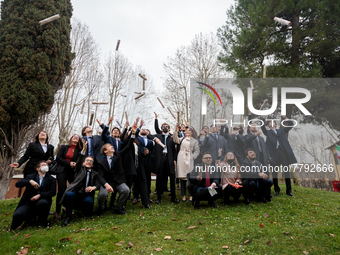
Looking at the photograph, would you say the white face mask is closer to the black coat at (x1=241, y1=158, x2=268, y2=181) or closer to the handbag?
the handbag

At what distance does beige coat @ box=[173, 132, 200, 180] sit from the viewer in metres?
7.16

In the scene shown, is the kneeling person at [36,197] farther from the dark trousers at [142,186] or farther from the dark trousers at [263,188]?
the dark trousers at [263,188]

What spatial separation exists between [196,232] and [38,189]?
162 inches

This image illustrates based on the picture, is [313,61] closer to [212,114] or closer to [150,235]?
[212,114]

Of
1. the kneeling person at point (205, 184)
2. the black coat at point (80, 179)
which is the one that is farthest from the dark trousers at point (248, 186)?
the black coat at point (80, 179)

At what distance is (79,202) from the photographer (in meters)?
5.89

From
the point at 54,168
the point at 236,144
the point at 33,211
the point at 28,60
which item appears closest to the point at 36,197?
the point at 33,211

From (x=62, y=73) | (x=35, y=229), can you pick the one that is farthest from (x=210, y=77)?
(x=35, y=229)

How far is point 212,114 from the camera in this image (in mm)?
20062

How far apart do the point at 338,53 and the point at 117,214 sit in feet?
45.9

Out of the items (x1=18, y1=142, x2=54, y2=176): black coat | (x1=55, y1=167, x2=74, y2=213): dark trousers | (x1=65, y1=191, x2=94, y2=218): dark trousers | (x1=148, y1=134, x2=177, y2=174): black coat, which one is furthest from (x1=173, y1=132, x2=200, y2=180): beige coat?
(x1=18, y1=142, x2=54, y2=176): black coat

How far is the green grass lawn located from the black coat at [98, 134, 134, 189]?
913mm

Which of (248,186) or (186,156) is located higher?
(186,156)

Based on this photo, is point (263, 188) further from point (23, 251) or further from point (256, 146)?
point (23, 251)
